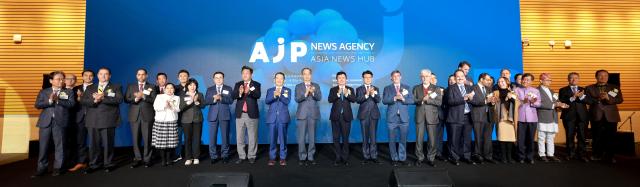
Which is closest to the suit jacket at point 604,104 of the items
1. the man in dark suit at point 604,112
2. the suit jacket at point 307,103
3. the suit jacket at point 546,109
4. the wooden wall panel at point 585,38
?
the man in dark suit at point 604,112

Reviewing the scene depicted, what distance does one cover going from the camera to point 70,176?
4.11 m

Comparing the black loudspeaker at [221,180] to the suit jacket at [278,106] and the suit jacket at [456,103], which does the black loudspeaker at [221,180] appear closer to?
the suit jacket at [278,106]

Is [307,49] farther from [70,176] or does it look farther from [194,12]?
[70,176]

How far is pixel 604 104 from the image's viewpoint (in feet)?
15.9

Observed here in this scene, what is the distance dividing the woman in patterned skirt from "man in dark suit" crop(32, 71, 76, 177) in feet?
3.29

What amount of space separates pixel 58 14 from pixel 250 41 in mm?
4073

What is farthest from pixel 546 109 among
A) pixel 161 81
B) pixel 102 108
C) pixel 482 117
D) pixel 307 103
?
pixel 102 108

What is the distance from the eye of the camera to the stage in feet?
12.2

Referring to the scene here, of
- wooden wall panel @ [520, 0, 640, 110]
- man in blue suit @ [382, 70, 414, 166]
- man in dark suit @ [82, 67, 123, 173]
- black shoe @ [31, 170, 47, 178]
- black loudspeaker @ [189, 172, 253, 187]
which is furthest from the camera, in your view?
wooden wall panel @ [520, 0, 640, 110]

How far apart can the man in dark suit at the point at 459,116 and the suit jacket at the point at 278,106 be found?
2301 millimetres

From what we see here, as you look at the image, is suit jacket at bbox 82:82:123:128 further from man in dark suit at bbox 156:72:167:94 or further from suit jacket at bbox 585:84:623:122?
suit jacket at bbox 585:84:623:122

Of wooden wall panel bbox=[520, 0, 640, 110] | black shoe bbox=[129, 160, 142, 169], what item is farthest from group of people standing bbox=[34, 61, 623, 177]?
wooden wall panel bbox=[520, 0, 640, 110]

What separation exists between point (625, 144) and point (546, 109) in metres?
2.03

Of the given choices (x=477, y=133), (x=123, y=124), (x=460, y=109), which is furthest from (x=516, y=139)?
(x=123, y=124)
